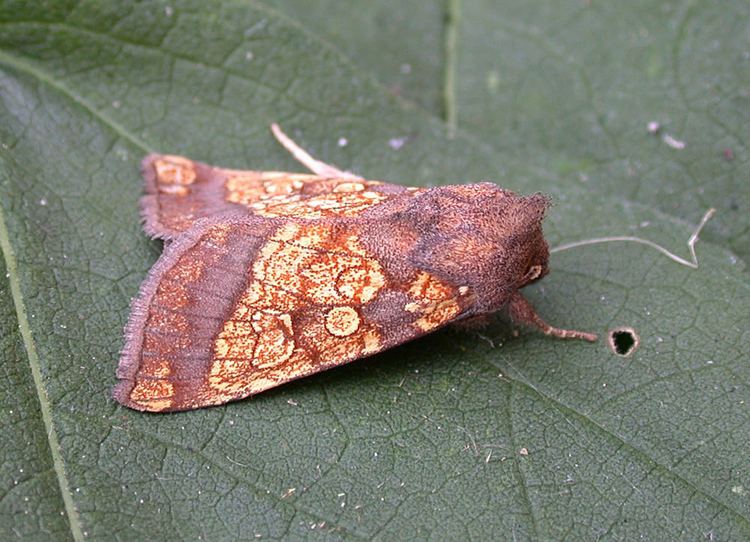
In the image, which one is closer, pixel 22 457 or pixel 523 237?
A: pixel 22 457

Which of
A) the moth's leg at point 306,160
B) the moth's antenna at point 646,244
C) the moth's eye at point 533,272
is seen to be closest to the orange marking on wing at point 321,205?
the moth's leg at point 306,160

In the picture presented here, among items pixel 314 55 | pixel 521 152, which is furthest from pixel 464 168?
pixel 314 55

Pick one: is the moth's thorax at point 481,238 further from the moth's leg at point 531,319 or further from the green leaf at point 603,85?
the green leaf at point 603,85

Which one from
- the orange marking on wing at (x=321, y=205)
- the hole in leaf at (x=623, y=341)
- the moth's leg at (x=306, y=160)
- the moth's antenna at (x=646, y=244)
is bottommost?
the hole in leaf at (x=623, y=341)

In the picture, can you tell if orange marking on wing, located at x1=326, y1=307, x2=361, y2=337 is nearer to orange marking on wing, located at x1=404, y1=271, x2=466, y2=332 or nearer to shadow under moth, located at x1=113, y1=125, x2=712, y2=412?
shadow under moth, located at x1=113, y1=125, x2=712, y2=412

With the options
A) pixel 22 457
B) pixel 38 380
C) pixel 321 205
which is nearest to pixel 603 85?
pixel 321 205

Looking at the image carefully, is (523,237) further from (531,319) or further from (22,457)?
(22,457)

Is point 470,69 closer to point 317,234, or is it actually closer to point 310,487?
point 317,234

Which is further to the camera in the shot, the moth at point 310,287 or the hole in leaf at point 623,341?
the hole in leaf at point 623,341

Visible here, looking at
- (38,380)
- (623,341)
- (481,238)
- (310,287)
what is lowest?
(623,341)
